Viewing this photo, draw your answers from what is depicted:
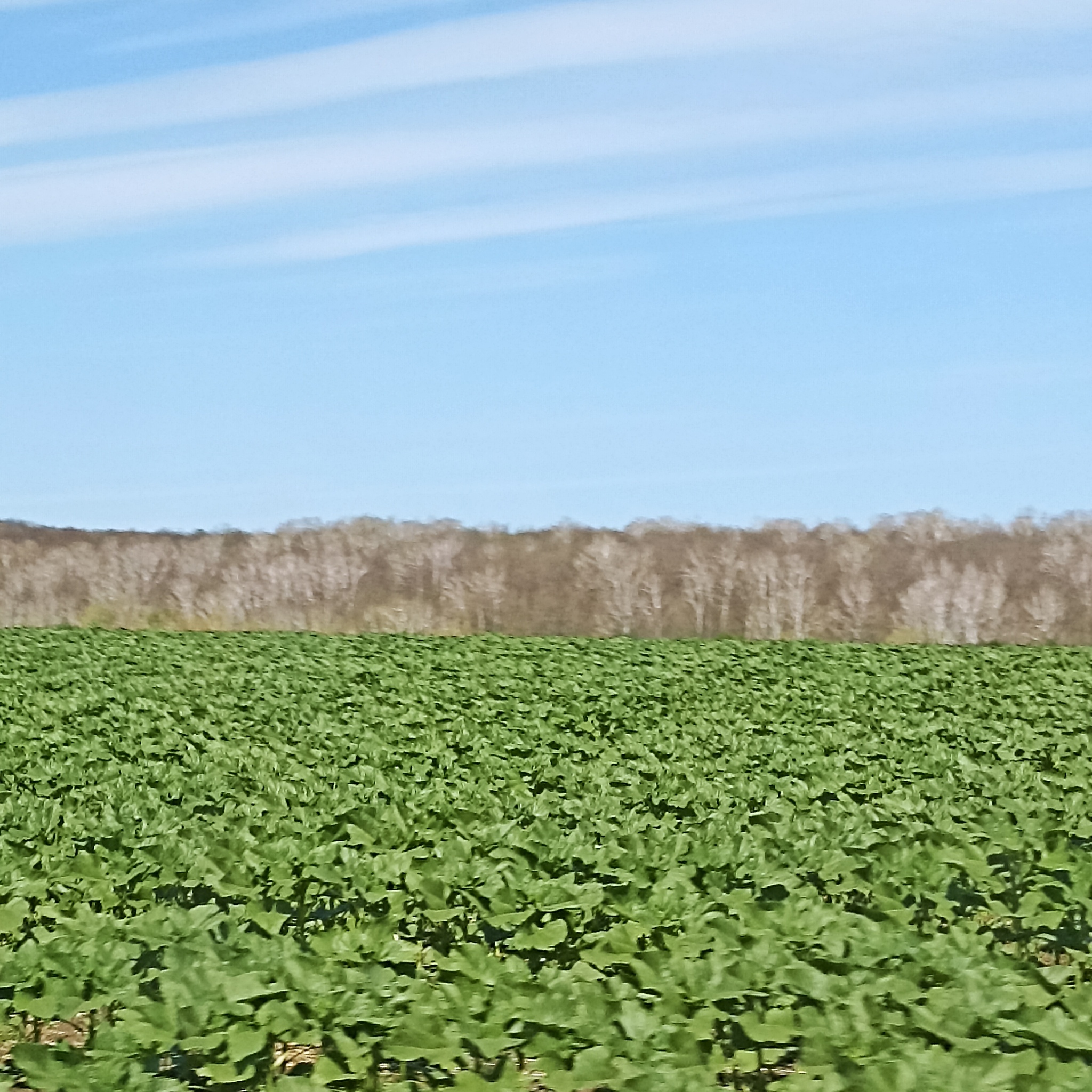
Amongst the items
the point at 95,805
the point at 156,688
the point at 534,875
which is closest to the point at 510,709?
the point at 156,688

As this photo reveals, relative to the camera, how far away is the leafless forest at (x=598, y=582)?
47.5m

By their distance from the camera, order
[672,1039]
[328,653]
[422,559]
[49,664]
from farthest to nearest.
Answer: [422,559], [328,653], [49,664], [672,1039]

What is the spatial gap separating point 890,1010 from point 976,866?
218 centimetres

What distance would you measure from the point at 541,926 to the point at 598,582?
43.0m

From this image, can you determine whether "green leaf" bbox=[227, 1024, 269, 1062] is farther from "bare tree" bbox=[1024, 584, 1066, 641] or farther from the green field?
"bare tree" bbox=[1024, 584, 1066, 641]

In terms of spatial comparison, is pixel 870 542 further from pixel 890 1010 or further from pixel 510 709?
pixel 890 1010

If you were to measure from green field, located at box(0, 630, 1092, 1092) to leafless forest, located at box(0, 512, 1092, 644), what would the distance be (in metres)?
30.9

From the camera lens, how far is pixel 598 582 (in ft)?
164

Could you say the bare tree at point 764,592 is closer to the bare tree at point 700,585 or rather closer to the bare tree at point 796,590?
the bare tree at point 796,590

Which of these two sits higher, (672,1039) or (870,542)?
(870,542)

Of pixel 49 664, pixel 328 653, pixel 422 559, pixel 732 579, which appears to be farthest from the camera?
pixel 422 559

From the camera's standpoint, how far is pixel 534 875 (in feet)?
24.8

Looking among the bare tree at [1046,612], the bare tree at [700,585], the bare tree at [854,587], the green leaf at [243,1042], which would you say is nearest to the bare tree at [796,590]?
the bare tree at [854,587]

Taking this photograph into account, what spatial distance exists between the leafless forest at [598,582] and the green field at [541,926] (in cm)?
3094
